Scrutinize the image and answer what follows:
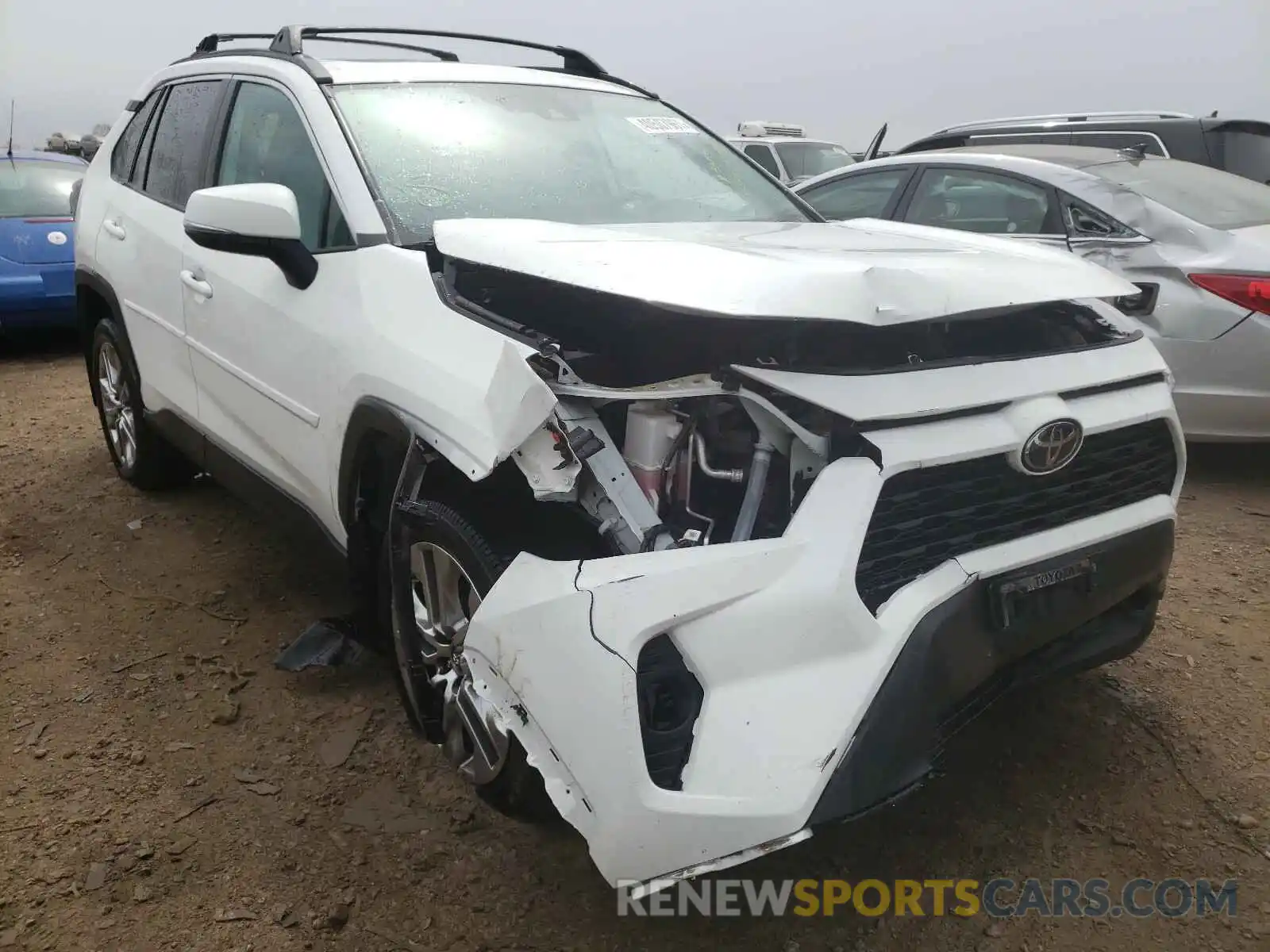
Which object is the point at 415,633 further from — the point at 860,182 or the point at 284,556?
the point at 860,182

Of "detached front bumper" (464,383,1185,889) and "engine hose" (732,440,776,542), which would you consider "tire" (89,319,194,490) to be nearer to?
"detached front bumper" (464,383,1185,889)

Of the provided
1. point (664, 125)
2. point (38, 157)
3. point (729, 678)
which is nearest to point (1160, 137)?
point (664, 125)

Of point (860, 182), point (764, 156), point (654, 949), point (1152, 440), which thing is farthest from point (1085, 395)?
point (764, 156)

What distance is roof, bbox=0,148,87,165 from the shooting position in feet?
26.9

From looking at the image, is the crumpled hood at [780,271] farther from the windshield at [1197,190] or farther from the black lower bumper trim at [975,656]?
the windshield at [1197,190]

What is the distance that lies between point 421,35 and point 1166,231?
323cm

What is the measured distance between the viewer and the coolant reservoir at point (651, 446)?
1870 mm

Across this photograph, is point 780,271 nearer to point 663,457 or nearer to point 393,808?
point 663,457

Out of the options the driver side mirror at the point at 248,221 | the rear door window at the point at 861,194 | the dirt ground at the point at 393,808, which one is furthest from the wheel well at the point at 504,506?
the rear door window at the point at 861,194

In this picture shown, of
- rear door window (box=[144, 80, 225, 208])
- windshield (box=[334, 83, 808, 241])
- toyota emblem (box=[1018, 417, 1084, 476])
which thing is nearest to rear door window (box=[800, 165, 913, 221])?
windshield (box=[334, 83, 808, 241])

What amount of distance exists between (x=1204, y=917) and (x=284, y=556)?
310 centimetres

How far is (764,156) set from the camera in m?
11.4

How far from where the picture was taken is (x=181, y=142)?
3562 mm

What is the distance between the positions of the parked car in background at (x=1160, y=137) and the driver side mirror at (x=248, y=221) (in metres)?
4.75
